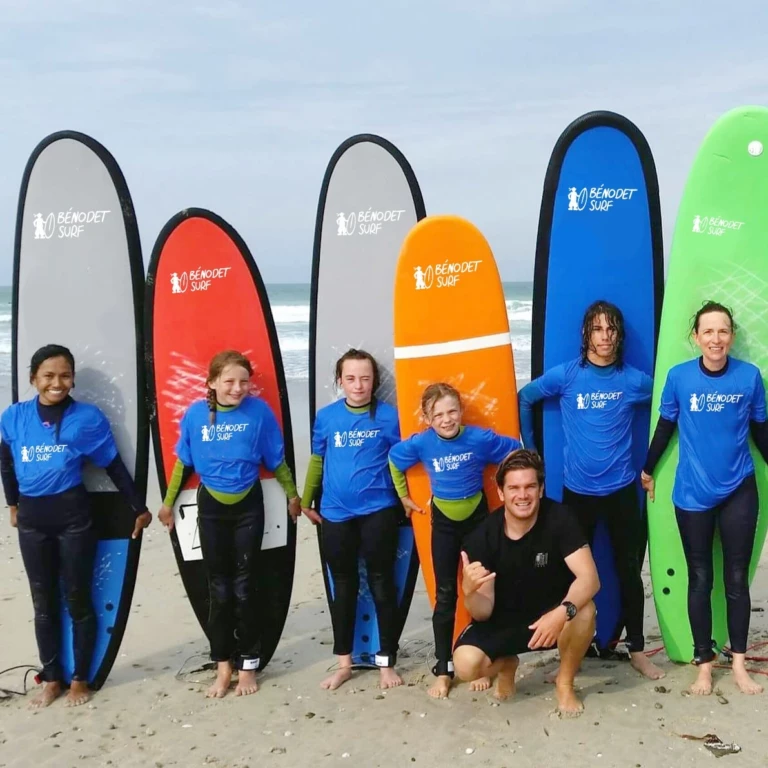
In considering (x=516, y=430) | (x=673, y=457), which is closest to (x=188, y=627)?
(x=516, y=430)

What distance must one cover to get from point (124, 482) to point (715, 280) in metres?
2.50

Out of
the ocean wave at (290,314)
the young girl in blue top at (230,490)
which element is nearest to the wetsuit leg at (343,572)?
the young girl in blue top at (230,490)

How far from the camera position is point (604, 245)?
3.57 metres

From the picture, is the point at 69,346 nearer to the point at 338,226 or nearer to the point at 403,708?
the point at 338,226

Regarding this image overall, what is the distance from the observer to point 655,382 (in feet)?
11.2

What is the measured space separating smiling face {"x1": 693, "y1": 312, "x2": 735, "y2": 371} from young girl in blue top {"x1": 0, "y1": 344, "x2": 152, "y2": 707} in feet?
7.50

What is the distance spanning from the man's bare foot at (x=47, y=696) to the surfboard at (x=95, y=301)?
275 millimetres

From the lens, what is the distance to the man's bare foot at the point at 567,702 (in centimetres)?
296

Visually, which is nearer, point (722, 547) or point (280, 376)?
point (722, 547)

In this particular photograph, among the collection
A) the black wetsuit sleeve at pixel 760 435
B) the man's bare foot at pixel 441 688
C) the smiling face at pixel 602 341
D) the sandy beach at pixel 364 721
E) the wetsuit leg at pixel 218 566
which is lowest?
the sandy beach at pixel 364 721

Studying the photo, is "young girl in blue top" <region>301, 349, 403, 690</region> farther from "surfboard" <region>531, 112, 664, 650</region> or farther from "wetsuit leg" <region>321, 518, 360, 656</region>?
"surfboard" <region>531, 112, 664, 650</region>

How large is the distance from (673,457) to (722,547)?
380 millimetres

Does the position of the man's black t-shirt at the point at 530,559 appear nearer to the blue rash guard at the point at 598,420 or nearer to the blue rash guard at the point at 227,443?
the blue rash guard at the point at 598,420

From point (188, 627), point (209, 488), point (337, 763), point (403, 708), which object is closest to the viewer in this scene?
point (337, 763)
